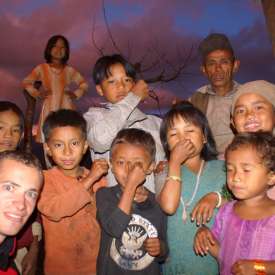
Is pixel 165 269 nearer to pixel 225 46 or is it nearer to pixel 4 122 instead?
pixel 4 122

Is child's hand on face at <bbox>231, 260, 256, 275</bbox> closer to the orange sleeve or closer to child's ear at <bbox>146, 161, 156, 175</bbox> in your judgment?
child's ear at <bbox>146, 161, 156, 175</bbox>

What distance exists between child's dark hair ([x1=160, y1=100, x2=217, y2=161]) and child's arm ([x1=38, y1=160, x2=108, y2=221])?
1.71 feet

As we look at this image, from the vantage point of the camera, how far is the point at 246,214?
6.91 ft

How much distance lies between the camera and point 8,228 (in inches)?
79.3

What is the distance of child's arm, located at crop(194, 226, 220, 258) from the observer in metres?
2.17

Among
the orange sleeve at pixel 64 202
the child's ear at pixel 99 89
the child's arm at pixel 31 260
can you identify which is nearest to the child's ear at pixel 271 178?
the orange sleeve at pixel 64 202


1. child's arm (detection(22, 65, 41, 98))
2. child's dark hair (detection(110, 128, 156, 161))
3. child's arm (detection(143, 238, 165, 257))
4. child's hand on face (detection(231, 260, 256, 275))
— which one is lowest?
child's hand on face (detection(231, 260, 256, 275))

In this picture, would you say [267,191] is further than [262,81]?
No

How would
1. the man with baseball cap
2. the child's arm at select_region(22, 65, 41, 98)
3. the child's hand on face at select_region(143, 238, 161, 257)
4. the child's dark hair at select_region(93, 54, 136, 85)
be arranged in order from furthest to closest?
the child's arm at select_region(22, 65, 41, 98), the man with baseball cap, the child's dark hair at select_region(93, 54, 136, 85), the child's hand on face at select_region(143, 238, 161, 257)

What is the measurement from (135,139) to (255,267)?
1.13 metres

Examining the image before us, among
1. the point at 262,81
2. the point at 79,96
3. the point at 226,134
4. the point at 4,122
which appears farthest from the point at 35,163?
the point at 79,96

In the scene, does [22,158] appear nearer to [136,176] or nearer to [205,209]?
[136,176]

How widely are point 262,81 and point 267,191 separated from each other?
81 centimetres

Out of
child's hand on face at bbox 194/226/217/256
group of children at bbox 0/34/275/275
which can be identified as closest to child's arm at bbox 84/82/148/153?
group of children at bbox 0/34/275/275
